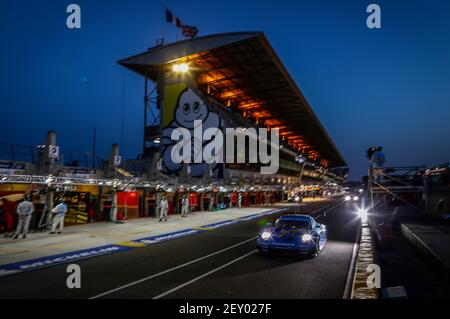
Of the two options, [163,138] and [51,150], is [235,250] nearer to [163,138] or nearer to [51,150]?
[51,150]

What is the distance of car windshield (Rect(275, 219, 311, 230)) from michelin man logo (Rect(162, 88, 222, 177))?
3494 centimetres

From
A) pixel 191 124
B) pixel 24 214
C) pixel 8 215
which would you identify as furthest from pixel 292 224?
pixel 191 124

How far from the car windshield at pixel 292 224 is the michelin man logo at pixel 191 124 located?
3494 cm

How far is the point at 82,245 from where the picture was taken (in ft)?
45.0

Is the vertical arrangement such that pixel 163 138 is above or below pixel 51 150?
above

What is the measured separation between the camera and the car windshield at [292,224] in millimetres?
11508

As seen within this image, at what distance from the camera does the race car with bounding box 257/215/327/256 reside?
10469 mm


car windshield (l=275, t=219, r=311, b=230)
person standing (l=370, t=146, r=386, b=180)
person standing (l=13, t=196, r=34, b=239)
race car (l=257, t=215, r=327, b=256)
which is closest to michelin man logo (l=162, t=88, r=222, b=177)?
person standing (l=370, t=146, r=386, b=180)

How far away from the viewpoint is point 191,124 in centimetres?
4856

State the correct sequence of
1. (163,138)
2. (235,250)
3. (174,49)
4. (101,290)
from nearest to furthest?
(101,290)
(235,250)
(174,49)
(163,138)

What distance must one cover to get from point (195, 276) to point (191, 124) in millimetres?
41191

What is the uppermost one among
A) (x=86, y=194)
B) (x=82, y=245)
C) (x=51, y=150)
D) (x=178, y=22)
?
(x=178, y=22)

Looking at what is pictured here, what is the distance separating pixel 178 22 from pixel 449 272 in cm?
4976
